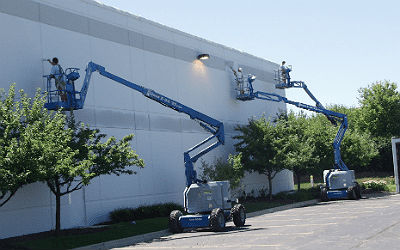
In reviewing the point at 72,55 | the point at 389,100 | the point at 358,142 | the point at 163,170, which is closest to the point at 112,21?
the point at 72,55

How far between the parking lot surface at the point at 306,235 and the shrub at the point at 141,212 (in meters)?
4.76

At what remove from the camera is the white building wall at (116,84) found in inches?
861

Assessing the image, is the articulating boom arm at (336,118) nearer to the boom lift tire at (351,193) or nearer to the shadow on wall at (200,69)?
the boom lift tire at (351,193)

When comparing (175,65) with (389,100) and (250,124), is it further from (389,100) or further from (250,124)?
(389,100)

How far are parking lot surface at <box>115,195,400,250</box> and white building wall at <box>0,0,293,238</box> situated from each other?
5.55 meters

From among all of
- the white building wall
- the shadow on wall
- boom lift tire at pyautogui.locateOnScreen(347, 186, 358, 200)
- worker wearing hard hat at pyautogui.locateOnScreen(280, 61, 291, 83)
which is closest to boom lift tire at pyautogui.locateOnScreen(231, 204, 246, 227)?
the white building wall

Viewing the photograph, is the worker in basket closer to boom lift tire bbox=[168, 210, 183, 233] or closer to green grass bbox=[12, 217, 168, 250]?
green grass bbox=[12, 217, 168, 250]

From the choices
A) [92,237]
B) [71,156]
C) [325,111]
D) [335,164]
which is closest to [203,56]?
[325,111]

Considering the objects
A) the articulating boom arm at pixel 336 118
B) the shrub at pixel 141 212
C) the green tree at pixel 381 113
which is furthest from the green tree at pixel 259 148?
the green tree at pixel 381 113

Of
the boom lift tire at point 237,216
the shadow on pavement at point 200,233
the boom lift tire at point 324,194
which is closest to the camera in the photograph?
the shadow on pavement at point 200,233

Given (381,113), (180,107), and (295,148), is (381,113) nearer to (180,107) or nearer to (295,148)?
(295,148)

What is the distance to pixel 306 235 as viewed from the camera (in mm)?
16516

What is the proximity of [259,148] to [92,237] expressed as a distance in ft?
58.2

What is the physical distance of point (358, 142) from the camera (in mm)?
41406
